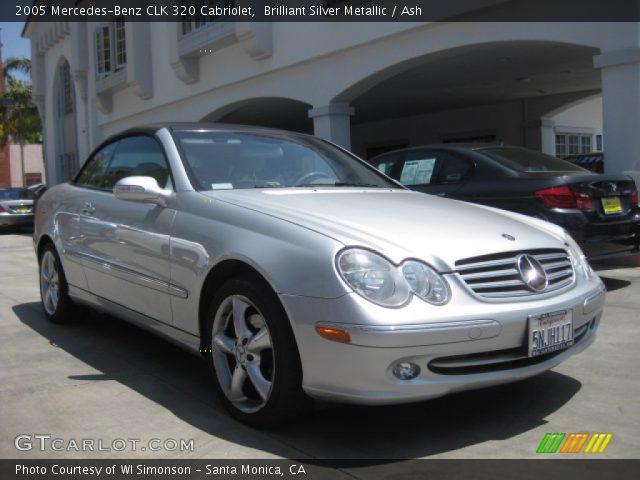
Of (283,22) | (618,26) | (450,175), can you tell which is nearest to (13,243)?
(283,22)

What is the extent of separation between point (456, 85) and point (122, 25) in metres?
10.7

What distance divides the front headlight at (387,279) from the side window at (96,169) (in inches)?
112

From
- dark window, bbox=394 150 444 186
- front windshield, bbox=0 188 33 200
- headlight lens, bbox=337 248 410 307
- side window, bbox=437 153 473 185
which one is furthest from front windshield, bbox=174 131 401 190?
front windshield, bbox=0 188 33 200

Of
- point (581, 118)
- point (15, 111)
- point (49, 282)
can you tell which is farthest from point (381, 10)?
point (15, 111)

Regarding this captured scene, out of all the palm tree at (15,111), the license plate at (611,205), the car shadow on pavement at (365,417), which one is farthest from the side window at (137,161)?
the palm tree at (15,111)

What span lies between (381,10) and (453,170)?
17.1 ft

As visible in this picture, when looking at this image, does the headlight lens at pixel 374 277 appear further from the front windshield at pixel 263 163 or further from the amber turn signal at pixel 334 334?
the front windshield at pixel 263 163

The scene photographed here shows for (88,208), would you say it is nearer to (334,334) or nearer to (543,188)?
(334,334)

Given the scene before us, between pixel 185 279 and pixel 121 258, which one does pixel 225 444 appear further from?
pixel 121 258

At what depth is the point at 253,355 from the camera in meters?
3.29

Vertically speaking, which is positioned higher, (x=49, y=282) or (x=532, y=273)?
(x=532, y=273)

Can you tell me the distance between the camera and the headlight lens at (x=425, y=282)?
294cm

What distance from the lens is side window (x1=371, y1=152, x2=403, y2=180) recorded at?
7.83 meters

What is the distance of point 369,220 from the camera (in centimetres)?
335
